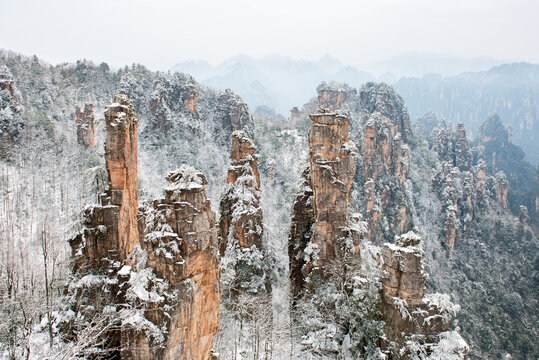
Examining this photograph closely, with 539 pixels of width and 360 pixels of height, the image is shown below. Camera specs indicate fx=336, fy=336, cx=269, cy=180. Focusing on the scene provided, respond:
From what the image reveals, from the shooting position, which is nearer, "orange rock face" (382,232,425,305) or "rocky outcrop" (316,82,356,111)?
"orange rock face" (382,232,425,305)

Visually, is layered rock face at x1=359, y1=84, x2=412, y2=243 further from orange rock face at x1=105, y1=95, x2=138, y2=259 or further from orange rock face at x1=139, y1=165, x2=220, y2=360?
orange rock face at x1=139, y1=165, x2=220, y2=360

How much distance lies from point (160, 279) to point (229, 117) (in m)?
60.8

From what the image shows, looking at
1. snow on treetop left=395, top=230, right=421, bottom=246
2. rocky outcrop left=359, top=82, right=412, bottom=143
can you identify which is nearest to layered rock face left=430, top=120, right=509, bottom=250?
rocky outcrop left=359, top=82, right=412, bottom=143

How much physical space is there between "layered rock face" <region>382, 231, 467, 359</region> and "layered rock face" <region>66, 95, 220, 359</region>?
7151 millimetres

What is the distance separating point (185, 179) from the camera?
32.9 ft

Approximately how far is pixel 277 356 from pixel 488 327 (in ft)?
112

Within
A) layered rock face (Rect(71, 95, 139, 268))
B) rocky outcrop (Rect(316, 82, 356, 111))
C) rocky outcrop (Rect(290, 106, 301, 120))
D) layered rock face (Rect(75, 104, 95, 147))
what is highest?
rocky outcrop (Rect(316, 82, 356, 111))

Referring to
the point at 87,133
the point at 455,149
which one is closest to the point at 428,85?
the point at 455,149

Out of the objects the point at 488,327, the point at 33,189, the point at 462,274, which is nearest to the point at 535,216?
the point at 462,274

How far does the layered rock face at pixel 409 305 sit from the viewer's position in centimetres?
1258

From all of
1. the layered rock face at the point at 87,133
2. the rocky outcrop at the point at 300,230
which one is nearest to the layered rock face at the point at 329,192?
the rocky outcrop at the point at 300,230

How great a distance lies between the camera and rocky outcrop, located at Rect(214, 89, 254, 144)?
67.1 m

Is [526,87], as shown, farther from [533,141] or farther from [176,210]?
[176,210]

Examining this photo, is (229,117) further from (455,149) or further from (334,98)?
(455,149)
